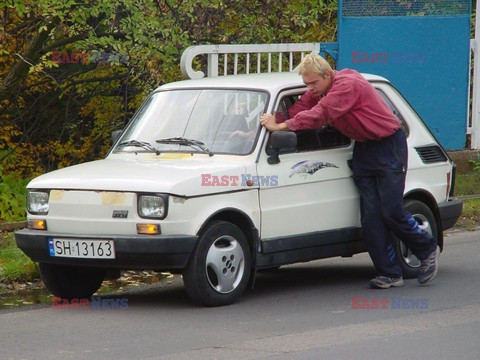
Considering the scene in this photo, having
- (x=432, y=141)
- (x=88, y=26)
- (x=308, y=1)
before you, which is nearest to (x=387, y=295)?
(x=432, y=141)

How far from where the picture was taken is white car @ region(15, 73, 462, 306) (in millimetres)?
8766

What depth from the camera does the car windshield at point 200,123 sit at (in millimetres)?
9594

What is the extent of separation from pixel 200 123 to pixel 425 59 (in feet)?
25.9

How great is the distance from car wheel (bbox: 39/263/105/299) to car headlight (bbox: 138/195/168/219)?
1.06m

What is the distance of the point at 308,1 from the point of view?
1697cm

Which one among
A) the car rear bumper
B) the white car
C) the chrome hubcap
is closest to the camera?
the white car

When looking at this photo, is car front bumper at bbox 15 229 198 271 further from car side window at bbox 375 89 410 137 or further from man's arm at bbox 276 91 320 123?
car side window at bbox 375 89 410 137

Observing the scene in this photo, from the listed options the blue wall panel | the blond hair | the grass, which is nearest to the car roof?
the blond hair

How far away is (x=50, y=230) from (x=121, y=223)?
0.68 meters

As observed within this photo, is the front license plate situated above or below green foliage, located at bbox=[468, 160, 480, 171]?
above

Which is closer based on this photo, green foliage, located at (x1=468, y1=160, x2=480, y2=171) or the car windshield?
the car windshield

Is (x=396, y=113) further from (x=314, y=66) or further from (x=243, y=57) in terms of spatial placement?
(x=243, y=57)

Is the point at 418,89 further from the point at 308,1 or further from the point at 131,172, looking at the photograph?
the point at 131,172

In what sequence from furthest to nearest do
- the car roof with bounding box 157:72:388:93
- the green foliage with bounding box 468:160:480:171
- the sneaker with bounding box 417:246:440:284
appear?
the green foliage with bounding box 468:160:480:171, the sneaker with bounding box 417:246:440:284, the car roof with bounding box 157:72:388:93
